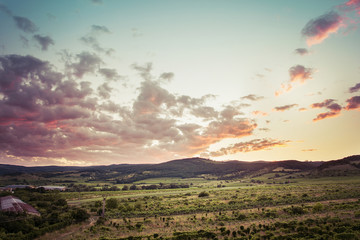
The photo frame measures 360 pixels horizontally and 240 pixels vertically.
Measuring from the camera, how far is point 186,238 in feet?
94.0

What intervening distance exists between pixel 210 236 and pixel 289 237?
34.0 ft

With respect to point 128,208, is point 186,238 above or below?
above

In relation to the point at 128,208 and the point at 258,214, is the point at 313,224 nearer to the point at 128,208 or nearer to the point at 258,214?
the point at 258,214

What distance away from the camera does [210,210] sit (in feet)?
165

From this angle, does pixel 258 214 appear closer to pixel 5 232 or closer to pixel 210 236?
pixel 210 236

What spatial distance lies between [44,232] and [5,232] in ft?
17.7

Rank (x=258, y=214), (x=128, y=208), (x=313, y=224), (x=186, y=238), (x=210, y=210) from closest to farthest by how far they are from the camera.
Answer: (x=186, y=238) < (x=313, y=224) < (x=258, y=214) < (x=210, y=210) < (x=128, y=208)

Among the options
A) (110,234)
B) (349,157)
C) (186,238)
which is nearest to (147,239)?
(186,238)

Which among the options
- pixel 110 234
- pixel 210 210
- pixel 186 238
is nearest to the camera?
pixel 186 238

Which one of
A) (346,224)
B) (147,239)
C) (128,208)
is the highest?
(346,224)

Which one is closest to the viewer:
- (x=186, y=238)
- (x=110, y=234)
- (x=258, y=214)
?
(x=186, y=238)

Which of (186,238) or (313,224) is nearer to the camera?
(186,238)

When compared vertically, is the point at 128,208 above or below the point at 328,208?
below

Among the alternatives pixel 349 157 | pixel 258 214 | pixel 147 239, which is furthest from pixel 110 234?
pixel 349 157
